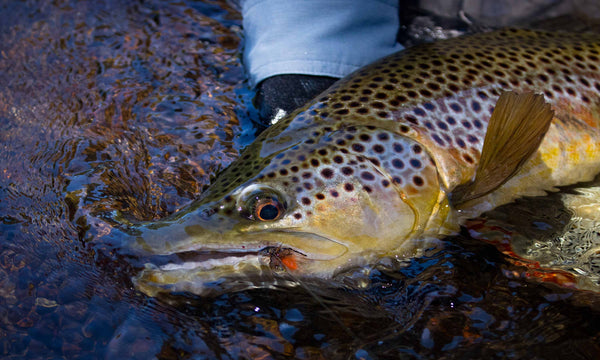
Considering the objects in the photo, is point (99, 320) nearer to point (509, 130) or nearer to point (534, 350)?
point (534, 350)

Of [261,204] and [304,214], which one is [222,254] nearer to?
[261,204]

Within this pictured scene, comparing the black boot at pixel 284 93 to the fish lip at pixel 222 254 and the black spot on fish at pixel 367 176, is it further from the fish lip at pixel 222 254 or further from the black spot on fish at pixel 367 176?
the fish lip at pixel 222 254

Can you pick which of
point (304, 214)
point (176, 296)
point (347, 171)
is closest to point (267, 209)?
point (304, 214)

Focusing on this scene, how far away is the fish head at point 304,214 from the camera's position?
1.99 meters

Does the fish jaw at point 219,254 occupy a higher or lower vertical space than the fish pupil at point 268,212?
lower

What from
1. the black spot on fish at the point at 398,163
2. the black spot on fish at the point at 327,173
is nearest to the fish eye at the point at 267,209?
the black spot on fish at the point at 327,173

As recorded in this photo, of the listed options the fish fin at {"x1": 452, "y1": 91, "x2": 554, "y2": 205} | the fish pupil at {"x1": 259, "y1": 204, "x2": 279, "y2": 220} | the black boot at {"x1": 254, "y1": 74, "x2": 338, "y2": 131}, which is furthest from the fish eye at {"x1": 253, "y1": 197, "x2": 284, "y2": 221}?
the black boot at {"x1": 254, "y1": 74, "x2": 338, "y2": 131}

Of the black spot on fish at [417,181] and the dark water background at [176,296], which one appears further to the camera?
the black spot on fish at [417,181]

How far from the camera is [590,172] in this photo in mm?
2611

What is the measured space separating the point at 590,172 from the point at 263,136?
5.22 ft

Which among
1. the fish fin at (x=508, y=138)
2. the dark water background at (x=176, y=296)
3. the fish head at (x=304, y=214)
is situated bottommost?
the dark water background at (x=176, y=296)

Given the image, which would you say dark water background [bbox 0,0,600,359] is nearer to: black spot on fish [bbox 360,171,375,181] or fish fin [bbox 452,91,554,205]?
fish fin [bbox 452,91,554,205]

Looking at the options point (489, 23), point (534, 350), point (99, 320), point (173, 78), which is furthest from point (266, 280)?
point (489, 23)

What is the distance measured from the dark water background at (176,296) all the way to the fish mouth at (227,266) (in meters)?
0.05
